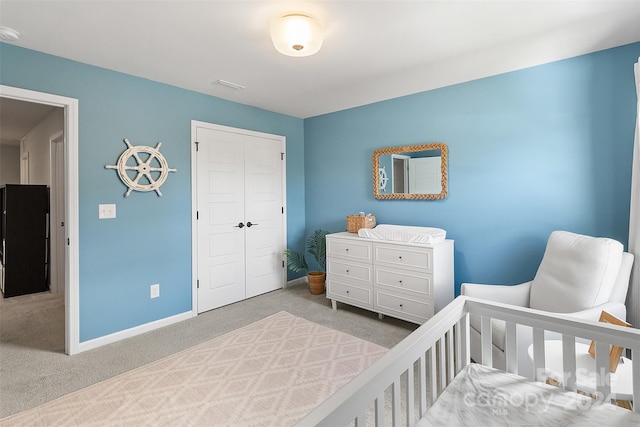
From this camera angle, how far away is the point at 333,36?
Result: 212cm

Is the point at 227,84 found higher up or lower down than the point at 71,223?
higher up

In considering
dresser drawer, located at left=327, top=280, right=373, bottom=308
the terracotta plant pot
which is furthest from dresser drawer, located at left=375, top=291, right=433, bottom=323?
the terracotta plant pot

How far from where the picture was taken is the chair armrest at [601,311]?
1.72 meters

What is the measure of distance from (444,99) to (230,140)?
2.33 meters

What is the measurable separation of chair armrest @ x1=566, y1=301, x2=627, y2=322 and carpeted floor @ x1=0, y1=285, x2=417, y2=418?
4.46ft

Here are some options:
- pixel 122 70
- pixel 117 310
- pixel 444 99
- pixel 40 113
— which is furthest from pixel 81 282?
pixel 444 99

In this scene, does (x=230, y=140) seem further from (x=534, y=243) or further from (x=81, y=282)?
(x=534, y=243)

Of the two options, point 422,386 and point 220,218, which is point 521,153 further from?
point 220,218

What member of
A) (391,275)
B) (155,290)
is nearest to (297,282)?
(391,275)

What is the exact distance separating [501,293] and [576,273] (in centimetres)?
47

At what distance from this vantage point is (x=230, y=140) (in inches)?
140

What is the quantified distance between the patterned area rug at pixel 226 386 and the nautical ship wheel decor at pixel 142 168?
1.53 meters

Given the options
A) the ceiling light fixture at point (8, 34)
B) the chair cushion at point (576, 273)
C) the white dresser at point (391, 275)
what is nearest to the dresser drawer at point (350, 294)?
the white dresser at point (391, 275)

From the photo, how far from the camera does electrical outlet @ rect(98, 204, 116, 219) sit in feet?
8.62
